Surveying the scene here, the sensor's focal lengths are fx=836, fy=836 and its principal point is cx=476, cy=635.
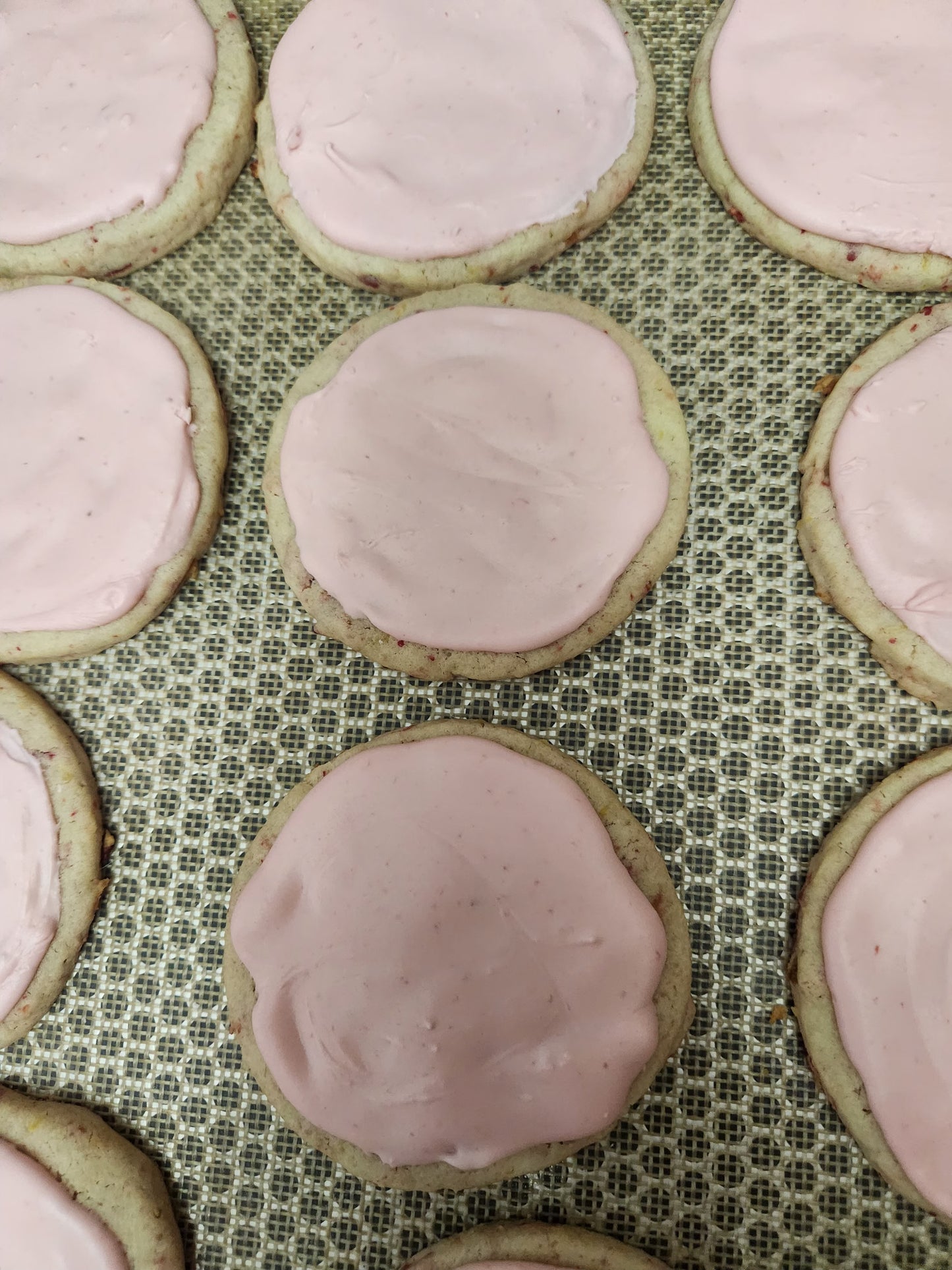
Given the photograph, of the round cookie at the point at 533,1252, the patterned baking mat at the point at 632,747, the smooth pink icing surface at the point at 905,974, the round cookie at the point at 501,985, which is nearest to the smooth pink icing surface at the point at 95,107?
the patterned baking mat at the point at 632,747

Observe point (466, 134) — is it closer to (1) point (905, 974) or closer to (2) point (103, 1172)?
(1) point (905, 974)

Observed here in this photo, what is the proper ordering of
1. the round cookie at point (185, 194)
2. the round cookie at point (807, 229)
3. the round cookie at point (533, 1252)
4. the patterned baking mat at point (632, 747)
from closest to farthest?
the round cookie at point (533, 1252)
the patterned baking mat at point (632, 747)
the round cookie at point (807, 229)
the round cookie at point (185, 194)

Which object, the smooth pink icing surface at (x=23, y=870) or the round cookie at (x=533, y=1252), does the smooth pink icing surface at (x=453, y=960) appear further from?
the smooth pink icing surface at (x=23, y=870)

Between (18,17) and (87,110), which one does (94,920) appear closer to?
(87,110)

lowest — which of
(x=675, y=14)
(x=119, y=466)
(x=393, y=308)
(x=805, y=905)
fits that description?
(x=805, y=905)

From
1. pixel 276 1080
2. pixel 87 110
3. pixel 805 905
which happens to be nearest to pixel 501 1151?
pixel 276 1080

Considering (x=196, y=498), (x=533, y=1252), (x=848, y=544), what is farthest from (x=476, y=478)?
(x=533, y=1252)

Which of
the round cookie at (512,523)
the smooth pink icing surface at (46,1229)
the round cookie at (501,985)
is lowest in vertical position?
the smooth pink icing surface at (46,1229)

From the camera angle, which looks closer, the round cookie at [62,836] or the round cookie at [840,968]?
the round cookie at [840,968]

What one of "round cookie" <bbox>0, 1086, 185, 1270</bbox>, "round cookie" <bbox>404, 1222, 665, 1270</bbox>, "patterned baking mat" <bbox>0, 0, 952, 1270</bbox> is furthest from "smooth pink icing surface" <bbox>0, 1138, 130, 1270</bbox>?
"round cookie" <bbox>404, 1222, 665, 1270</bbox>
